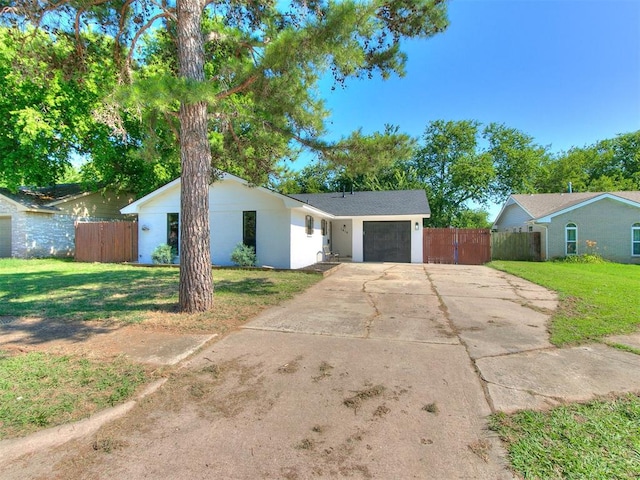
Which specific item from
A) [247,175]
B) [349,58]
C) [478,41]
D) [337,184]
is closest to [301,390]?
[349,58]

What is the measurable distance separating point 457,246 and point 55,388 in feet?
53.5

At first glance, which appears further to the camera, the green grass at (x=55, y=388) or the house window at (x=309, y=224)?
the house window at (x=309, y=224)

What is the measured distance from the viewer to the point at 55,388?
9.54 ft

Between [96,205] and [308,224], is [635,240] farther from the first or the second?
[96,205]

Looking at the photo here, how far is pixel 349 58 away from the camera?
467 cm

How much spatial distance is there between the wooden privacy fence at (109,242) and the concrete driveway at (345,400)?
12.2m

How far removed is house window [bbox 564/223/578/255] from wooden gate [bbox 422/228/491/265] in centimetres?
531

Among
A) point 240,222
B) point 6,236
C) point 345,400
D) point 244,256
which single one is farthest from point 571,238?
point 6,236

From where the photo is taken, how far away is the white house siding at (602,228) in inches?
655

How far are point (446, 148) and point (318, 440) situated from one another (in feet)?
109

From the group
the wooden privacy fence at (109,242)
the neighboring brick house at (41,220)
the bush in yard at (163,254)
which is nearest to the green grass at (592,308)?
the bush in yard at (163,254)

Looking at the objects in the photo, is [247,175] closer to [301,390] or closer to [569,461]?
[301,390]

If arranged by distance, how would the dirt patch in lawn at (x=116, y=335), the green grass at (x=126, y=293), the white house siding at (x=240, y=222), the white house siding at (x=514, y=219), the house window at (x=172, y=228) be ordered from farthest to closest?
the white house siding at (x=514, y=219) < the house window at (x=172, y=228) < the white house siding at (x=240, y=222) < the green grass at (x=126, y=293) < the dirt patch in lawn at (x=116, y=335)

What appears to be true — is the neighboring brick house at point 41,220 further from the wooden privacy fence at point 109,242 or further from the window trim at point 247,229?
the window trim at point 247,229
